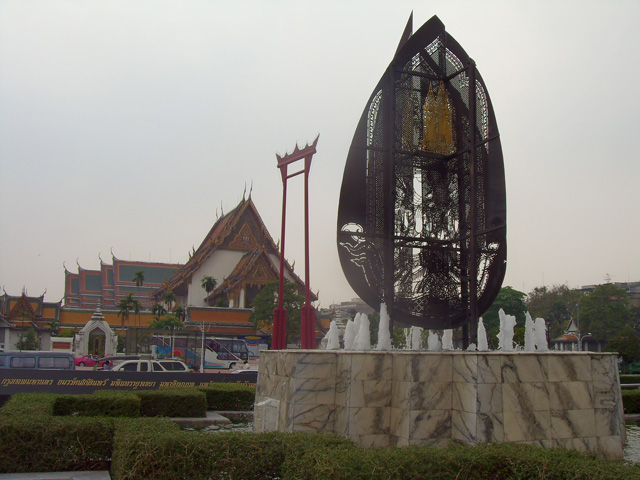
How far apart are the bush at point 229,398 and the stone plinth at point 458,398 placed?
5509mm

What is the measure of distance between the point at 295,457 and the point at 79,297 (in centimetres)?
4498

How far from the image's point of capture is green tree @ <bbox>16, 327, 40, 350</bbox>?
4112 cm

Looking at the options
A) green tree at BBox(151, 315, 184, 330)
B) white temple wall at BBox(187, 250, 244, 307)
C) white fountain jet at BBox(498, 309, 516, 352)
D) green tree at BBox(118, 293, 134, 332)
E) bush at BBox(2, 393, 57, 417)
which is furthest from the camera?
white temple wall at BBox(187, 250, 244, 307)

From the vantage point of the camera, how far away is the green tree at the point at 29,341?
135ft

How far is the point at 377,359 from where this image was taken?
24.6ft

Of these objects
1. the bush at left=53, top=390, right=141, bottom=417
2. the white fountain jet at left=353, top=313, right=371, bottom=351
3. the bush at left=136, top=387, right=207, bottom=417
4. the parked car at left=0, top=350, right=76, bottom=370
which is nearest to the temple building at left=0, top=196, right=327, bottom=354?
the parked car at left=0, top=350, right=76, bottom=370

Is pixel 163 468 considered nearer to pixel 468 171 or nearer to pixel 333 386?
pixel 333 386

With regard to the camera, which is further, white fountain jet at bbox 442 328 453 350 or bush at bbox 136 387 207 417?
bush at bbox 136 387 207 417

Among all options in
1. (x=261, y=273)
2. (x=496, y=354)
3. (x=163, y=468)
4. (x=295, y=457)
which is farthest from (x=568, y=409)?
(x=261, y=273)

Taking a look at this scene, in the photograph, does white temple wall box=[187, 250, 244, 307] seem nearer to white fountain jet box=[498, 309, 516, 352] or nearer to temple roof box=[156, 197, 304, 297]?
temple roof box=[156, 197, 304, 297]

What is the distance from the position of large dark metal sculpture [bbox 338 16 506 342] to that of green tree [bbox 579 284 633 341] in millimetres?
34246

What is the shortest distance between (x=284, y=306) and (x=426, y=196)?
79.8 ft

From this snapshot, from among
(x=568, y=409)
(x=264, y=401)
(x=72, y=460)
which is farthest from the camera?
(x=264, y=401)

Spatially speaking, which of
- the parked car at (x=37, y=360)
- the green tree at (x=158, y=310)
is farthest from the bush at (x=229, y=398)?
the green tree at (x=158, y=310)
